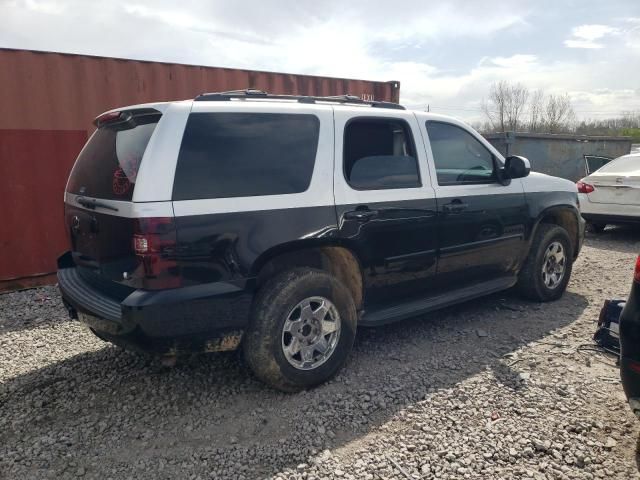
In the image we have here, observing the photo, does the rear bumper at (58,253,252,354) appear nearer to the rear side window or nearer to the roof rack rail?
the rear side window

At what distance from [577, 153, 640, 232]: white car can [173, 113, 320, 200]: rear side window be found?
6.71 m

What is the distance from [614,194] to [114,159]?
795 cm

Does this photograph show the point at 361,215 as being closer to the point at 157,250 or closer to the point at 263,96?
the point at 263,96

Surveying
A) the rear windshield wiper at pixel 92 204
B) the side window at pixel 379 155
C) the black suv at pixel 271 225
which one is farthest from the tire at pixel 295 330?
the rear windshield wiper at pixel 92 204

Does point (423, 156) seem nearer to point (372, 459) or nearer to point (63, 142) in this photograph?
point (372, 459)

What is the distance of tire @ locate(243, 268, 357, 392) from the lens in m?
2.97

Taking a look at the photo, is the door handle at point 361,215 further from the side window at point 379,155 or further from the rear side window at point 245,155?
the rear side window at point 245,155

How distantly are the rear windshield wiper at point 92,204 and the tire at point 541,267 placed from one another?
3.83m

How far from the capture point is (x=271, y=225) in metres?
2.94

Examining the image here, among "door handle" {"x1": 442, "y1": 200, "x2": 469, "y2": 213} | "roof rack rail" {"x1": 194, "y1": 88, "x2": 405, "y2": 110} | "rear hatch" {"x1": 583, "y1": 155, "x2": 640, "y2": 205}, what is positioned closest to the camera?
"roof rack rail" {"x1": 194, "y1": 88, "x2": 405, "y2": 110}

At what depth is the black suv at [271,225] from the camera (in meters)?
2.66

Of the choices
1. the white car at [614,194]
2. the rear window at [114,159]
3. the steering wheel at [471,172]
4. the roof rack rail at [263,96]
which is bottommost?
the white car at [614,194]

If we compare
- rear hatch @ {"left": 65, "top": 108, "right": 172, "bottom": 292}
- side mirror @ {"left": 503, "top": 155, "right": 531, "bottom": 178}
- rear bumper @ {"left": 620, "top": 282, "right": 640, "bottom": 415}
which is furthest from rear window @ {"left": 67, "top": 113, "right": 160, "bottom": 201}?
side mirror @ {"left": 503, "top": 155, "right": 531, "bottom": 178}

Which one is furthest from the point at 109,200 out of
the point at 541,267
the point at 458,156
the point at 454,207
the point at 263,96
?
the point at 541,267
